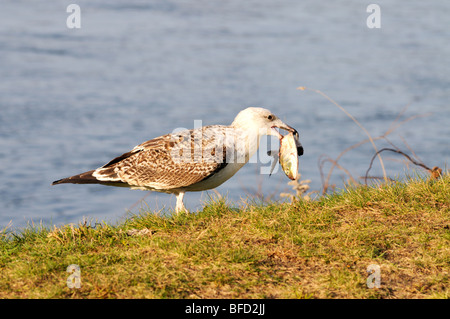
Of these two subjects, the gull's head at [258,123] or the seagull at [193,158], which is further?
the gull's head at [258,123]

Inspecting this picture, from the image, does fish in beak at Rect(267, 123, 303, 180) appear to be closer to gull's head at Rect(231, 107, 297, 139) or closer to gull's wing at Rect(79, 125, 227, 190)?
gull's head at Rect(231, 107, 297, 139)

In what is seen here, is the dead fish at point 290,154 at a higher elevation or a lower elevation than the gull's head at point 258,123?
Answer: lower

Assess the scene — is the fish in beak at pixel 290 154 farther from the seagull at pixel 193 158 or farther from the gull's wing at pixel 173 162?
the gull's wing at pixel 173 162

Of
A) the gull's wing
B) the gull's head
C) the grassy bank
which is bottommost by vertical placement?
the grassy bank

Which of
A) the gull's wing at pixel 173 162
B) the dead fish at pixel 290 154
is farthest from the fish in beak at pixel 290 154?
the gull's wing at pixel 173 162

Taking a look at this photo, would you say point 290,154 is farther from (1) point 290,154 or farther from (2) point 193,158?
(2) point 193,158

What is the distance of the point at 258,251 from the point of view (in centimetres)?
643

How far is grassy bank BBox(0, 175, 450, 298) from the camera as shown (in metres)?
5.81

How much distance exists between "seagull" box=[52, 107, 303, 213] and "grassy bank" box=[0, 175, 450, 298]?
0.55 m

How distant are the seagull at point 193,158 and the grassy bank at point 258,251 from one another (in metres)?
0.55

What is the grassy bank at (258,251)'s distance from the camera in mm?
5812

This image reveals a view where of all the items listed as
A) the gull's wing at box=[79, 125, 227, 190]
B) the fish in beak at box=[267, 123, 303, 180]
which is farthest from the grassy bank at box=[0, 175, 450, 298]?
the gull's wing at box=[79, 125, 227, 190]
